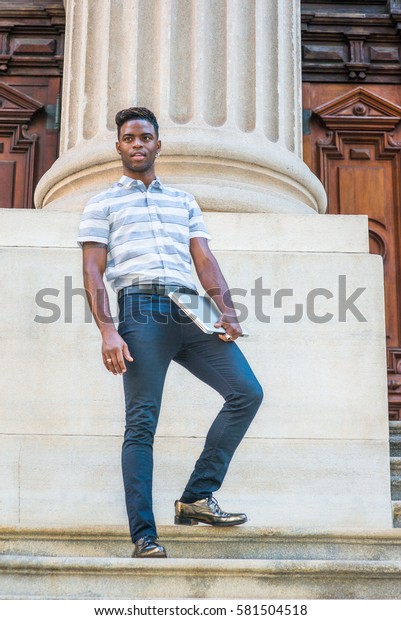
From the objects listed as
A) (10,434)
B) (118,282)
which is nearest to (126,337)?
(118,282)

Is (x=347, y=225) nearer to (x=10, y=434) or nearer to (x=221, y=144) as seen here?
(x=221, y=144)

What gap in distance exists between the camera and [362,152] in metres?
10.1

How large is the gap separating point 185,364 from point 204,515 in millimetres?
675

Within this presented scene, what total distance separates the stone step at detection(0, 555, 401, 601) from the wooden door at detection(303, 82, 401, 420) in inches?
222

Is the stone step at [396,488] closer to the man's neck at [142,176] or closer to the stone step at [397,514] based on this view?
the stone step at [397,514]

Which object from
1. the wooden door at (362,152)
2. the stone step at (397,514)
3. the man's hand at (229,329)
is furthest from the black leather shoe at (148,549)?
the wooden door at (362,152)

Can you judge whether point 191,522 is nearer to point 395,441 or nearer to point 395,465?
point 395,465

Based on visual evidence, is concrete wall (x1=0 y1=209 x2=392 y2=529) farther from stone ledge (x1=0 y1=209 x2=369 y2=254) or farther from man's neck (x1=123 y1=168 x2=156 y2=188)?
man's neck (x1=123 y1=168 x2=156 y2=188)

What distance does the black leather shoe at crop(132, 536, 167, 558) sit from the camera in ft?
14.9

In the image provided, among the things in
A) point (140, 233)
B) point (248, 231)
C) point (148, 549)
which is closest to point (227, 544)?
point (148, 549)

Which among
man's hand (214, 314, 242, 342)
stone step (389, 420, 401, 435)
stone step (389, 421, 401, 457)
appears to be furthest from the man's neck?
stone step (389, 420, 401, 435)

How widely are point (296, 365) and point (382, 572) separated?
184 cm

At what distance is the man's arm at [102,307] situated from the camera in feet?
15.6

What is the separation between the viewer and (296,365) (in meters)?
6.14
